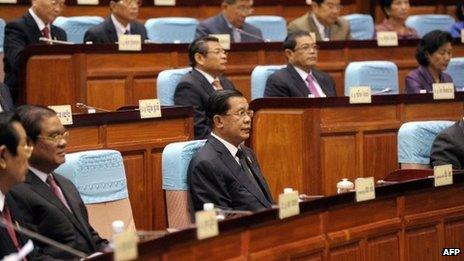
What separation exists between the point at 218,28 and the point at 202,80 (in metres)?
1.45

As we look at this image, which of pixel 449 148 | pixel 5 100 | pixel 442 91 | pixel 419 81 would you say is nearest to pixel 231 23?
pixel 419 81

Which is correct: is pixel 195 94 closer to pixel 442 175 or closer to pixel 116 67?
pixel 116 67

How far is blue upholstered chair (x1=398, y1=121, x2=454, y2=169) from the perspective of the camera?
215 inches

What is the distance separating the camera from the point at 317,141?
5.51 m

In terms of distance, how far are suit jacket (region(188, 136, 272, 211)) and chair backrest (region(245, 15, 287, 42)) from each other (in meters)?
3.43

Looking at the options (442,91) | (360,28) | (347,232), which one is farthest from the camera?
(360,28)

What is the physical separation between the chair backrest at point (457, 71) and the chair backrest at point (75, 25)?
7.90 ft

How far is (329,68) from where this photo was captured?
7.21m

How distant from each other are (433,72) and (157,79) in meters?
1.79

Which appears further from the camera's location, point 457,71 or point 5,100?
point 457,71

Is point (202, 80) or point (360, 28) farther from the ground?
point (360, 28)

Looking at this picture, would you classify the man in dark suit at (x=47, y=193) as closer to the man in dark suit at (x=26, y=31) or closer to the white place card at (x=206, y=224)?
the white place card at (x=206, y=224)

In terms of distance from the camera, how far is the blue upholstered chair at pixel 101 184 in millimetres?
4250

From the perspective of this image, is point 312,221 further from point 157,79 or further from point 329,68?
point 329,68
